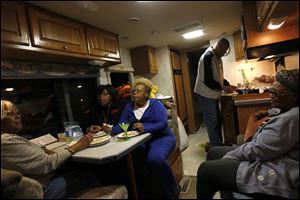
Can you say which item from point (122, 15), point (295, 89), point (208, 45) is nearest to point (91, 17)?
point (122, 15)

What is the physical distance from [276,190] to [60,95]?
1.45m

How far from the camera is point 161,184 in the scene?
92cm

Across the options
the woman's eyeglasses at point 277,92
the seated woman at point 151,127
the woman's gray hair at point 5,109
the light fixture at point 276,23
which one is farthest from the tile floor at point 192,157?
the woman's gray hair at point 5,109

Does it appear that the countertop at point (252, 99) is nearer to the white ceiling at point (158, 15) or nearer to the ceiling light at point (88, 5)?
the white ceiling at point (158, 15)

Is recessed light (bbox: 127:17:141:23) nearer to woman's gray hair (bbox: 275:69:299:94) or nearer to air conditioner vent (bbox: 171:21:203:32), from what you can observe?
air conditioner vent (bbox: 171:21:203:32)

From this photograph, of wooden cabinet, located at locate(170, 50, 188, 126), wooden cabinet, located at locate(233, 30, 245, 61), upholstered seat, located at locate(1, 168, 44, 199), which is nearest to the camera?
upholstered seat, located at locate(1, 168, 44, 199)

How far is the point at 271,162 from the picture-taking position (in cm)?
79

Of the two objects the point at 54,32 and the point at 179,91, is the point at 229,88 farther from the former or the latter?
the point at 54,32

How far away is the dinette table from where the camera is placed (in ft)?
2.90

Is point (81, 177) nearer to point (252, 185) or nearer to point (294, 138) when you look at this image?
point (252, 185)

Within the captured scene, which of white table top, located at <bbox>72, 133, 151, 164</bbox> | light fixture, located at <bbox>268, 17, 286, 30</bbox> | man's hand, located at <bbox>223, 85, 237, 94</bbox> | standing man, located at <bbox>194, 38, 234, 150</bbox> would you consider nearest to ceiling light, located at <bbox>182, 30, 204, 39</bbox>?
standing man, located at <bbox>194, 38, 234, 150</bbox>

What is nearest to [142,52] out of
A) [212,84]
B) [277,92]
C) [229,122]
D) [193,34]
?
[193,34]

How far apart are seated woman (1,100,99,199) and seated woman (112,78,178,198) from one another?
334 millimetres

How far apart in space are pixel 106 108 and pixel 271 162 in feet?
4.03
